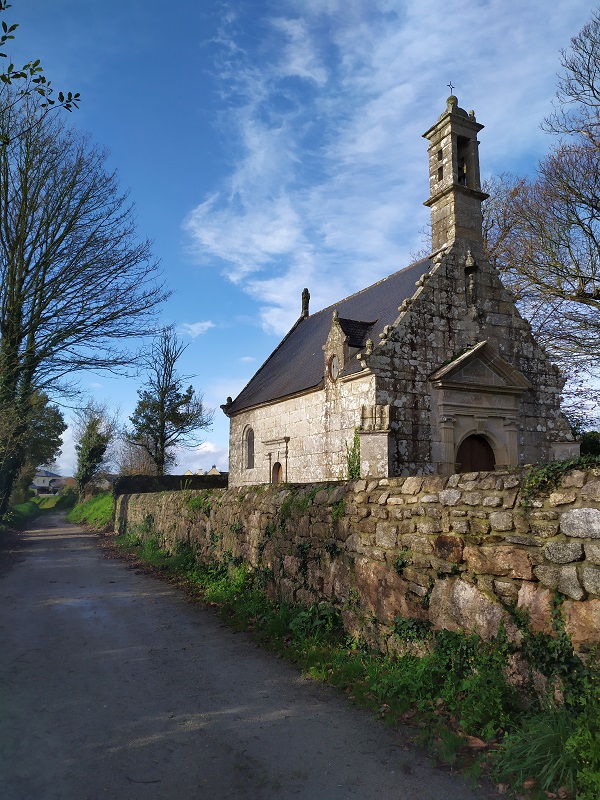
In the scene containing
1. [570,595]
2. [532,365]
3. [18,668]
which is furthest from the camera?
[532,365]

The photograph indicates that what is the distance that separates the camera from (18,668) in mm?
5438

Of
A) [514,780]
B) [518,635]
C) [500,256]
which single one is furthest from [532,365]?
[514,780]

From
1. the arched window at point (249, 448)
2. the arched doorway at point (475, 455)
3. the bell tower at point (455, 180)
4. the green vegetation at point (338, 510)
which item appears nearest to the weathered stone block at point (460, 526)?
the green vegetation at point (338, 510)

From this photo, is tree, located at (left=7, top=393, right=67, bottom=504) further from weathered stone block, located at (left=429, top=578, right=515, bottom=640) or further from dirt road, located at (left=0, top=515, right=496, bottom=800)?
weathered stone block, located at (left=429, top=578, right=515, bottom=640)

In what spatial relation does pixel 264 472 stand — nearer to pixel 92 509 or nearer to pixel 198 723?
pixel 198 723

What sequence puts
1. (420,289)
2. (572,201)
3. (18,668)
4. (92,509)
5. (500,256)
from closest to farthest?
(18,668) → (420,289) → (572,201) → (500,256) → (92,509)

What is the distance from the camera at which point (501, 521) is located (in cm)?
416

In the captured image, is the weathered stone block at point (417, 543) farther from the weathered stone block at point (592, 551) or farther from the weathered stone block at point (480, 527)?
the weathered stone block at point (592, 551)

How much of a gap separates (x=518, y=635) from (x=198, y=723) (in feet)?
8.27

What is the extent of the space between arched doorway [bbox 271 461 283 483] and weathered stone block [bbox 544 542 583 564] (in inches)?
565

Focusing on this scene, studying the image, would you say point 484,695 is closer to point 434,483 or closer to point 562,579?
point 562,579

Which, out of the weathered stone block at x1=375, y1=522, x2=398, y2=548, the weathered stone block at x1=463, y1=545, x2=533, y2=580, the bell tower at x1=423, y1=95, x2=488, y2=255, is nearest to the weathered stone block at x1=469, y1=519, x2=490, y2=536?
the weathered stone block at x1=463, y1=545, x2=533, y2=580

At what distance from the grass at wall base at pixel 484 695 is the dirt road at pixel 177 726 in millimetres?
230

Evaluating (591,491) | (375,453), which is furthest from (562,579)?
(375,453)
